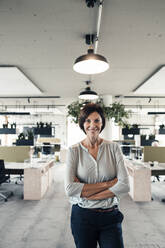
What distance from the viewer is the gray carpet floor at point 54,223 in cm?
279

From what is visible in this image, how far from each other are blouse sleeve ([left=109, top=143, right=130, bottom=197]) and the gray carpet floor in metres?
1.86

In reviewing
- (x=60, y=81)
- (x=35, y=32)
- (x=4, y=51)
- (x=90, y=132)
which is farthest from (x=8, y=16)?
(x=60, y=81)

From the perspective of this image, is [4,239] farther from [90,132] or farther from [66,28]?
[66,28]

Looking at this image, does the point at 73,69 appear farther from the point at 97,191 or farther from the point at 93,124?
the point at 97,191

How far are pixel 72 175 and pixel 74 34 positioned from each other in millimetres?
2325

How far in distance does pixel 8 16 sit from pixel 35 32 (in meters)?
0.47

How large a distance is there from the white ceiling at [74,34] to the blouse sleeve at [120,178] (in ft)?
6.02

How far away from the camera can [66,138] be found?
51.1ft

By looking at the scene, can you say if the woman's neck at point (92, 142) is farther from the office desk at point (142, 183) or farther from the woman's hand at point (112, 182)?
the office desk at point (142, 183)

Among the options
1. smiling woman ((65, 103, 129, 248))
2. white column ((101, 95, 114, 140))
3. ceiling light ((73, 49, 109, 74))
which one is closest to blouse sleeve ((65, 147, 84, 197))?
smiling woman ((65, 103, 129, 248))

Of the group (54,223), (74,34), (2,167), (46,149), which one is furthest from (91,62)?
(46,149)

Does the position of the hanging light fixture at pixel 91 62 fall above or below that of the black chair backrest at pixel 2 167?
above

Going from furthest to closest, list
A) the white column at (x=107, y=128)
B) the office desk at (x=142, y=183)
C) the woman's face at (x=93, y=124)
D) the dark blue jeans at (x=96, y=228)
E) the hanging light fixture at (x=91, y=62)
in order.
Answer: the white column at (x=107, y=128), the office desk at (x=142, y=183), the hanging light fixture at (x=91, y=62), the woman's face at (x=93, y=124), the dark blue jeans at (x=96, y=228)

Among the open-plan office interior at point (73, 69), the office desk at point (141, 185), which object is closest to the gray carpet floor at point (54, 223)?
the open-plan office interior at point (73, 69)
